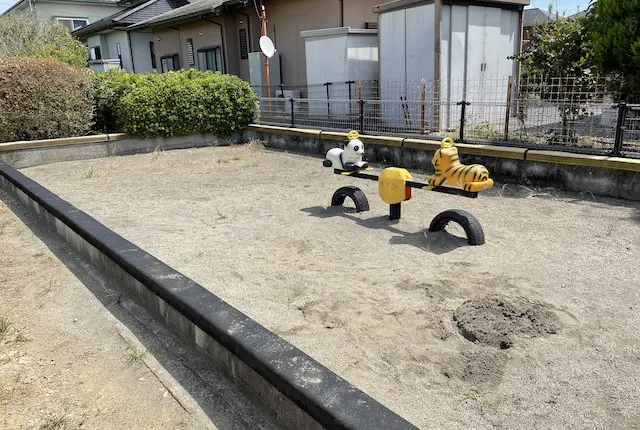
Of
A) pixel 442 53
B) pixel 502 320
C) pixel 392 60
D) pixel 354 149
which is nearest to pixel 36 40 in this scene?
pixel 392 60

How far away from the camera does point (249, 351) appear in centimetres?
246

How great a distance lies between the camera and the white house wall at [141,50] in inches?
948

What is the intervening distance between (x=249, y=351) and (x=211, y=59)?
18096 millimetres

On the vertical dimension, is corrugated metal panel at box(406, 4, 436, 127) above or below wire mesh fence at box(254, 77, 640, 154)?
above

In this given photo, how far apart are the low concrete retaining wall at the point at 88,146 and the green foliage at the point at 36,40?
8.98m

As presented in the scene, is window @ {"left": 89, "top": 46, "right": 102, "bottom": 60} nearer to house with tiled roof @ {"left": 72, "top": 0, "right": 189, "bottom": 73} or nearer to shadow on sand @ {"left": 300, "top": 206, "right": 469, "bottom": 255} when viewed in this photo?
house with tiled roof @ {"left": 72, "top": 0, "right": 189, "bottom": 73}

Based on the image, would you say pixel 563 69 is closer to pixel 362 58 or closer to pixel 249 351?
pixel 362 58

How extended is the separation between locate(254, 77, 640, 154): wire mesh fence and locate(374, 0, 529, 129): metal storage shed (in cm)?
3

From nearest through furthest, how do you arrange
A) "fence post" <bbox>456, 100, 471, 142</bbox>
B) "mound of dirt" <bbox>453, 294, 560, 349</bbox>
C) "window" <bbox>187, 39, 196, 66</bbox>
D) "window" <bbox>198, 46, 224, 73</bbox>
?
1. "mound of dirt" <bbox>453, 294, 560, 349</bbox>
2. "fence post" <bbox>456, 100, 471, 142</bbox>
3. "window" <bbox>198, 46, 224, 73</bbox>
4. "window" <bbox>187, 39, 196, 66</bbox>

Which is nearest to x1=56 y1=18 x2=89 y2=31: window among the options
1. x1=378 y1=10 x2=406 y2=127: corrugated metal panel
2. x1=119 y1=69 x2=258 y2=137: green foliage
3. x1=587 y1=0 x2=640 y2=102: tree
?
x1=119 y1=69 x2=258 y2=137: green foliage

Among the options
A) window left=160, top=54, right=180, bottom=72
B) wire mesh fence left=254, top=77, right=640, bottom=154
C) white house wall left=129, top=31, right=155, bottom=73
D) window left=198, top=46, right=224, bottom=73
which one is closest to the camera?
wire mesh fence left=254, top=77, right=640, bottom=154

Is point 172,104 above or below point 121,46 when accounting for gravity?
below

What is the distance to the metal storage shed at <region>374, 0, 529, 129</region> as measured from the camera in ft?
31.6

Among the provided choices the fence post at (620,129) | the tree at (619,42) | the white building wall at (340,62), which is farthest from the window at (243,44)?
the fence post at (620,129)
